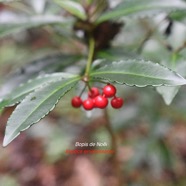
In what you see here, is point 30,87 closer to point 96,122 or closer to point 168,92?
point 168,92

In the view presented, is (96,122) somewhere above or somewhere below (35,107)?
above

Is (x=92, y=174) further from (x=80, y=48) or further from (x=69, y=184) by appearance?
(x=80, y=48)

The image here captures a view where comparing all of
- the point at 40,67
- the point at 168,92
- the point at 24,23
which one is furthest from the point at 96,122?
the point at 168,92

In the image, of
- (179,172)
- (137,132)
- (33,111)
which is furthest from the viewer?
(137,132)

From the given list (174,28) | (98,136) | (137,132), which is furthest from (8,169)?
(174,28)

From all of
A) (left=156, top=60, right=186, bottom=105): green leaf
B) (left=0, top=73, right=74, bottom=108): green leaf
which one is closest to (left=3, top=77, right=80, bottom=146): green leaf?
(left=0, top=73, right=74, bottom=108): green leaf

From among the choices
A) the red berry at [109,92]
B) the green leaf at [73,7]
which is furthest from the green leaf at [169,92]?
the green leaf at [73,7]
